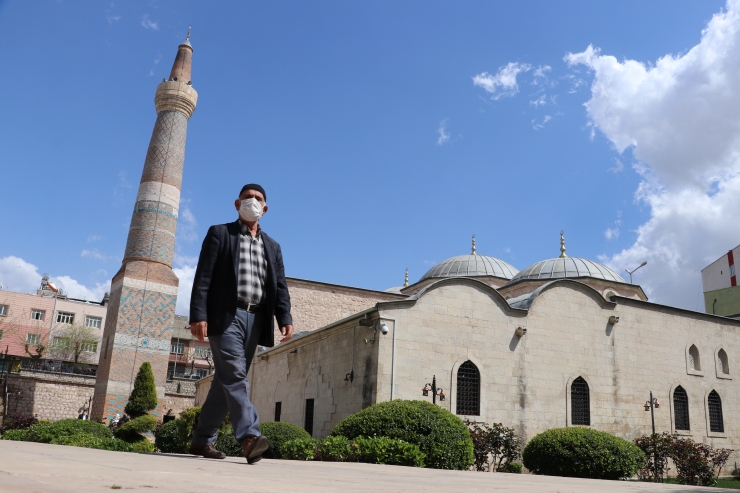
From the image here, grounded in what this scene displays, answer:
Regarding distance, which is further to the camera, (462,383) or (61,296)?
(61,296)

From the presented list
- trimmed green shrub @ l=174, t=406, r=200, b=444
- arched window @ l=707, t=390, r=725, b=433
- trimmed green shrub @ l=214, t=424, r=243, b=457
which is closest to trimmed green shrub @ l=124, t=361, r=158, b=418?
trimmed green shrub @ l=174, t=406, r=200, b=444

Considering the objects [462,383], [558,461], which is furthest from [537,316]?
[558,461]

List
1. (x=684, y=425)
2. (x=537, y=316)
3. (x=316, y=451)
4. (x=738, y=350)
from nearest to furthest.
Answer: (x=316, y=451) → (x=537, y=316) → (x=684, y=425) → (x=738, y=350)

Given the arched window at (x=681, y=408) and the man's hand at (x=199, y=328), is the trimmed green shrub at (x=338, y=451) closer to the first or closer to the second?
the man's hand at (x=199, y=328)

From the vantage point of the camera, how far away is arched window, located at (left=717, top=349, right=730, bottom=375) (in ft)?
61.4

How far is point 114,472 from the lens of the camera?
2.29 meters

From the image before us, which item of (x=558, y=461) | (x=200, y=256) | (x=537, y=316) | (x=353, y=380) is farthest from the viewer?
(x=537, y=316)

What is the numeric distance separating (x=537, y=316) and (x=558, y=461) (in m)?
4.95

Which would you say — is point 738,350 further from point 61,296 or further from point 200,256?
point 61,296

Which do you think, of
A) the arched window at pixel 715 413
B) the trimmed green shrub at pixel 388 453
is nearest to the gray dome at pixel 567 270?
the arched window at pixel 715 413

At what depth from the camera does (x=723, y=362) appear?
18.9m

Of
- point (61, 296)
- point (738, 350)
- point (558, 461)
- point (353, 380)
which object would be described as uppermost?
point (61, 296)

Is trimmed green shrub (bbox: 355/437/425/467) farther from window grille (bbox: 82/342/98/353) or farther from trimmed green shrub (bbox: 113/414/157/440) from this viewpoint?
window grille (bbox: 82/342/98/353)

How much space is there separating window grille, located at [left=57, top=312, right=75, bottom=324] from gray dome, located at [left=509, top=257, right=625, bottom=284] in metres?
33.6
